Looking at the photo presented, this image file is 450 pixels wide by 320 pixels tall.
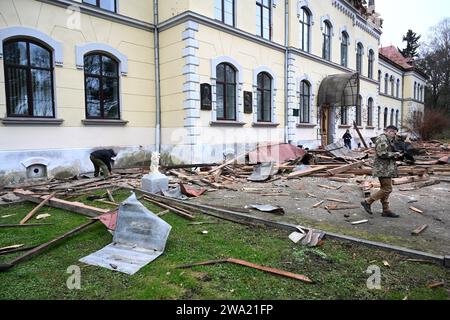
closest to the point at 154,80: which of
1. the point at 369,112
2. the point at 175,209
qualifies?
the point at 175,209

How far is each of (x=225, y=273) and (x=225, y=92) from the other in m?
→ 11.9

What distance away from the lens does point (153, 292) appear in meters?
3.47

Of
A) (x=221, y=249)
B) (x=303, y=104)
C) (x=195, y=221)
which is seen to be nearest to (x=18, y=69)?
(x=195, y=221)

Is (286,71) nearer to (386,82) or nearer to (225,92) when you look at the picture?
(225,92)

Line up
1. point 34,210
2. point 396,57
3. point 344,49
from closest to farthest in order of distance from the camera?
point 34,210 < point 344,49 < point 396,57

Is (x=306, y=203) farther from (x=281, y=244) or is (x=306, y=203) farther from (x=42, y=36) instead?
(x=42, y=36)

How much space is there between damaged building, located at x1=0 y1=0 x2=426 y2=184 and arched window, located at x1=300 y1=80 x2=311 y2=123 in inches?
2.5

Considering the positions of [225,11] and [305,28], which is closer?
[225,11]

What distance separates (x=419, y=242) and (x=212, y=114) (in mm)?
10269

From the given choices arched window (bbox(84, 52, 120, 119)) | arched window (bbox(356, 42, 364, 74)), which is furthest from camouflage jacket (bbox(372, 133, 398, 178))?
arched window (bbox(356, 42, 364, 74))

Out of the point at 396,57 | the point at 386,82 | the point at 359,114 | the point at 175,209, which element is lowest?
the point at 175,209

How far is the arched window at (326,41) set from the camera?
71.9 feet

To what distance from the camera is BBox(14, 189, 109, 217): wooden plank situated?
6.22m

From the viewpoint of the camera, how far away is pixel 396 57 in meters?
42.8
